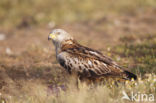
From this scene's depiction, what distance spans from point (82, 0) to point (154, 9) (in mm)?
5287

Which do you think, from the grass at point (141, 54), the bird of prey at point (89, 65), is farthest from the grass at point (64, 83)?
the bird of prey at point (89, 65)

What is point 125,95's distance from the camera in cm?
544

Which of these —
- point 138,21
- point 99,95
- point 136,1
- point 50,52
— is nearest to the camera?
point 99,95

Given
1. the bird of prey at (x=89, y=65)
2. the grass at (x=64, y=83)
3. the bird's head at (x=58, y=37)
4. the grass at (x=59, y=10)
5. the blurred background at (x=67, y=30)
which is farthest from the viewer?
the grass at (x=59, y=10)

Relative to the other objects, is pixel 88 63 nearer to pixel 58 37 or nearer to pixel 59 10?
pixel 58 37

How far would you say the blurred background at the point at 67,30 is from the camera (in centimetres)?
805

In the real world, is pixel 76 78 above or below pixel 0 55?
below

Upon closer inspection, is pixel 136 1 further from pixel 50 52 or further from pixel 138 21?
pixel 50 52

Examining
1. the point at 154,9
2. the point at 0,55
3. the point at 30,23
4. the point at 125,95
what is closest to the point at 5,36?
the point at 30,23

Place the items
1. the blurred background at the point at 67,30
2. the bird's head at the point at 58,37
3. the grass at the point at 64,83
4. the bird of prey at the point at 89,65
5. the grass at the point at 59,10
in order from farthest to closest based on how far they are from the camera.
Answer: the grass at the point at 59,10, the blurred background at the point at 67,30, the bird's head at the point at 58,37, the bird of prey at the point at 89,65, the grass at the point at 64,83

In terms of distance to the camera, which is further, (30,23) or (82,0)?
(82,0)

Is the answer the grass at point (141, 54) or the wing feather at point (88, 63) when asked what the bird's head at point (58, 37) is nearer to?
the wing feather at point (88, 63)

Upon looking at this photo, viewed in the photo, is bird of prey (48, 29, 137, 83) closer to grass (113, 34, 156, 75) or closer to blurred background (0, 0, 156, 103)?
blurred background (0, 0, 156, 103)

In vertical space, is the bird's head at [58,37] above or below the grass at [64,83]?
above
